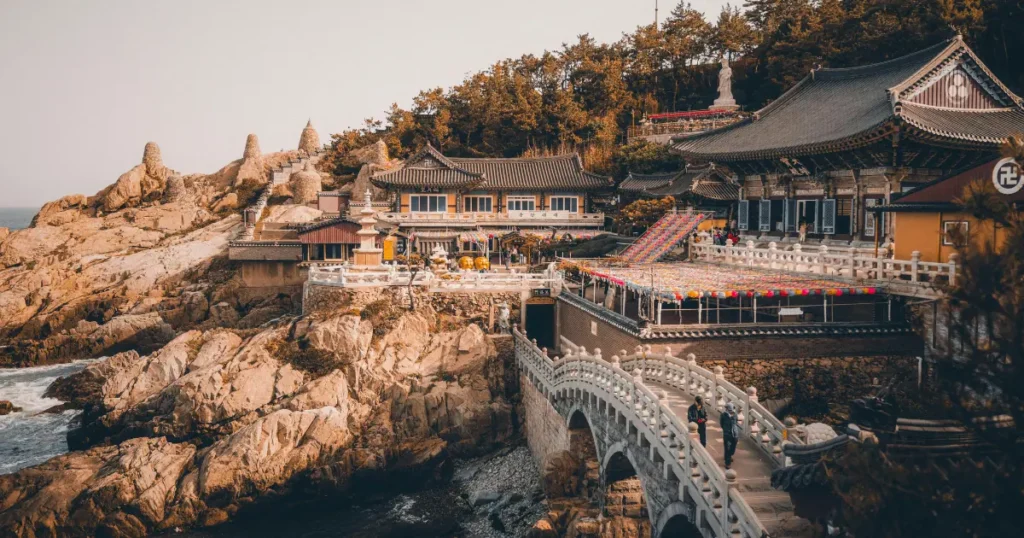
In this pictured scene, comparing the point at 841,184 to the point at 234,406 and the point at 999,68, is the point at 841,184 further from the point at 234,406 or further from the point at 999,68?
the point at 234,406

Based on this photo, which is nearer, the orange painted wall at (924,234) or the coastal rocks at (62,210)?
the orange painted wall at (924,234)

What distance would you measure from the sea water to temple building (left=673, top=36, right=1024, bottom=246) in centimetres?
3193

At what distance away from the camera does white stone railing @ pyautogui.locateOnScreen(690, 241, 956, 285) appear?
22.4 meters

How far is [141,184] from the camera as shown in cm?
6234

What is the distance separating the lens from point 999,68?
44656 mm

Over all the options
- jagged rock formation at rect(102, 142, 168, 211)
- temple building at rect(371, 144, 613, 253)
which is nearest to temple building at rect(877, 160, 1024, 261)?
temple building at rect(371, 144, 613, 253)

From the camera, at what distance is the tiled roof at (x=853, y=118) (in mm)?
26438

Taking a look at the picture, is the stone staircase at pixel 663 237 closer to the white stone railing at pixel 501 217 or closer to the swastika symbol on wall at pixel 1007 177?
the white stone railing at pixel 501 217

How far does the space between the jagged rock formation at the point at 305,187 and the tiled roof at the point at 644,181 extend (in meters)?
25.3

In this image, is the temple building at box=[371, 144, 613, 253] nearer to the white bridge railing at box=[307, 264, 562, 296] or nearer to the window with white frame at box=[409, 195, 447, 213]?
the window with white frame at box=[409, 195, 447, 213]

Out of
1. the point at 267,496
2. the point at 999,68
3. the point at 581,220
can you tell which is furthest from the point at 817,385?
the point at 999,68

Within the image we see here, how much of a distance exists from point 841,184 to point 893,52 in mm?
24378

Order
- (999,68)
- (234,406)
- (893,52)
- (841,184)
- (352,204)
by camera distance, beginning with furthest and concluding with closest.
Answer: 1. (352,204)
2. (893,52)
3. (999,68)
4. (841,184)
5. (234,406)

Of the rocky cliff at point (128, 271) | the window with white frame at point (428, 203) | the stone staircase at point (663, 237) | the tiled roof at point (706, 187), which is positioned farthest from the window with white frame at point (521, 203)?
the rocky cliff at point (128, 271)
